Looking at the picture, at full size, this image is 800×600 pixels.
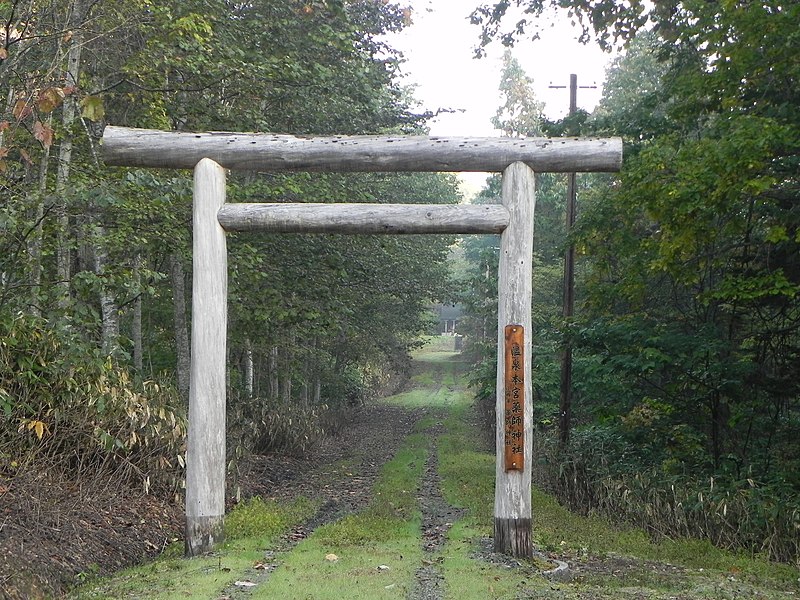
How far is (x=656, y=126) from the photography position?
46.6 ft

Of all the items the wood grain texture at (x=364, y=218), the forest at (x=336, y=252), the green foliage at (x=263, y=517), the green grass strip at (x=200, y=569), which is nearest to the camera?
the green grass strip at (x=200, y=569)

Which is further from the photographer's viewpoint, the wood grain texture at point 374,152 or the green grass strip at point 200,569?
the wood grain texture at point 374,152

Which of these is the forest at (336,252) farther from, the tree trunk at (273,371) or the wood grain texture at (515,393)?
the wood grain texture at (515,393)

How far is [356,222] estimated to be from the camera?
8.67 metres

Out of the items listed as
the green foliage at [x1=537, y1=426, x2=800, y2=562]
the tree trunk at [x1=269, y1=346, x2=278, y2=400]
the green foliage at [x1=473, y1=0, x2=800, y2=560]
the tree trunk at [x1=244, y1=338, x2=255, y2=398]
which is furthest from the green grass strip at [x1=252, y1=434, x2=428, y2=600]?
the tree trunk at [x1=269, y1=346, x2=278, y2=400]

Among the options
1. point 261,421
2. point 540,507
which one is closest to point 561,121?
point 540,507

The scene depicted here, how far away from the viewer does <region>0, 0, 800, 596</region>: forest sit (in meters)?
9.23

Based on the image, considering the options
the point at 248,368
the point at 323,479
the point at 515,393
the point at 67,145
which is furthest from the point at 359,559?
the point at 248,368

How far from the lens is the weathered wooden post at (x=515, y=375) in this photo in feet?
27.9

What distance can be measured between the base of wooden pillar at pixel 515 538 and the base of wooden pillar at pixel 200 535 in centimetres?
286

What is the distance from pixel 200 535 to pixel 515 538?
3138 mm

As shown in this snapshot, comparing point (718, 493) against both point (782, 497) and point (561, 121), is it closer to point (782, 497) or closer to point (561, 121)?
point (782, 497)

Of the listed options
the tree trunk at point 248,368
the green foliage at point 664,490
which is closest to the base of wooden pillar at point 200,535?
the green foliage at point 664,490

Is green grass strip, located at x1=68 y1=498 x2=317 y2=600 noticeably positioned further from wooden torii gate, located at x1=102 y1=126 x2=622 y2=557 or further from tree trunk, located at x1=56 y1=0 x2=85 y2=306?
tree trunk, located at x1=56 y1=0 x2=85 y2=306
